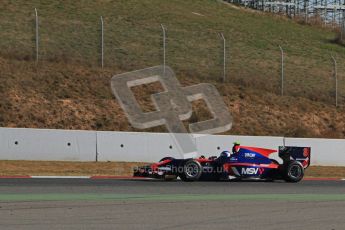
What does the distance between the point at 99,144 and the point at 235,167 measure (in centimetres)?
680

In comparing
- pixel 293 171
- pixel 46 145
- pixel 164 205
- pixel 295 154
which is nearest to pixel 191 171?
pixel 293 171

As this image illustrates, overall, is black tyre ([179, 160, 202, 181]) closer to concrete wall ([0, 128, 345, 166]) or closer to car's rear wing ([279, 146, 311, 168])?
car's rear wing ([279, 146, 311, 168])

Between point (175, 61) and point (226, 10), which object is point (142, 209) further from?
point (226, 10)

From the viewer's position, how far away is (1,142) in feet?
72.2

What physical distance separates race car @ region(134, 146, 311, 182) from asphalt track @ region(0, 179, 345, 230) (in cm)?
72

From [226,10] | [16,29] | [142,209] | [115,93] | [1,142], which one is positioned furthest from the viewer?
[226,10]

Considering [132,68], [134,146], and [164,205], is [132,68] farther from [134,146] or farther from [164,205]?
[164,205]

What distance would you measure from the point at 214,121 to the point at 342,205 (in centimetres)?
1762

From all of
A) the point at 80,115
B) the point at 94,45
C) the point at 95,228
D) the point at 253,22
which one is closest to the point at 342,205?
the point at 95,228

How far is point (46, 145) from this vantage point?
73.4ft

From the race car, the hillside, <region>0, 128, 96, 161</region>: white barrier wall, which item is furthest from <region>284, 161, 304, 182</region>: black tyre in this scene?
the hillside

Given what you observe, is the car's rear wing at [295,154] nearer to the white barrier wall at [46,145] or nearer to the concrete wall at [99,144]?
the concrete wall at [99,144]

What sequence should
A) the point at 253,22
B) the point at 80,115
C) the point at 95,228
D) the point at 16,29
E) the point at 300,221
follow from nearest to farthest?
the point at 95,228 → the point at 300,221 → the point at 80,115 → the point at 16,29 → the point at 253,22

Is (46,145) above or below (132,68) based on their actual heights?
below
